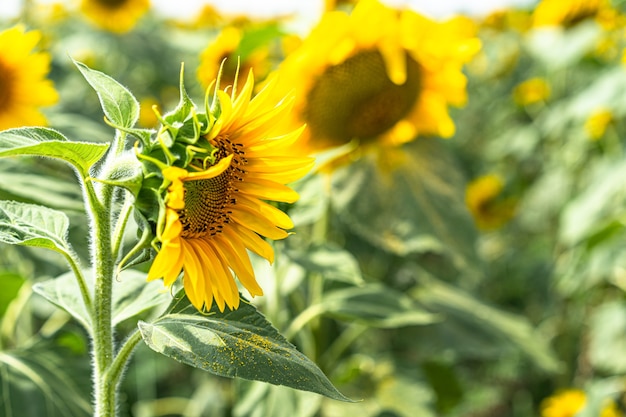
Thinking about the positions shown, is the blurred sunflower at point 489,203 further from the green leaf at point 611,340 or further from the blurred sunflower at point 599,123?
the green leaf at point 611,340

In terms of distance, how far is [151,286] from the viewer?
2.31 feet

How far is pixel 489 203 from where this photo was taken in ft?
8.81

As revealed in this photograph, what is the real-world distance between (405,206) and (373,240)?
11cm

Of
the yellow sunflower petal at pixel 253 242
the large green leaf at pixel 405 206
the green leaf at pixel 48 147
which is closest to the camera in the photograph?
the green leaf at pixel 48 147

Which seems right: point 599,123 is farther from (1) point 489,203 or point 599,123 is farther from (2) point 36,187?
(2) point 36,187

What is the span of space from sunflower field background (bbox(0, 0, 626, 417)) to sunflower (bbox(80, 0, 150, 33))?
0.44 metres

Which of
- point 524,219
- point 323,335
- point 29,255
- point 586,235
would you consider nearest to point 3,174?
point 29,255

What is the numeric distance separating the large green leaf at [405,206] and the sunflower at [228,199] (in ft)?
2.05

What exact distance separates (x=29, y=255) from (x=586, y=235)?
112 cm

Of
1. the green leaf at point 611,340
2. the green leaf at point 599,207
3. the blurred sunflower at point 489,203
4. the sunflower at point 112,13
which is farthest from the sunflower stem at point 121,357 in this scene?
the sunflower at point 112,13

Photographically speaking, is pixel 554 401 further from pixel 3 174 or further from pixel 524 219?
pixel 3 174

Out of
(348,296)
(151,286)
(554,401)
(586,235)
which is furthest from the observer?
(554,401)

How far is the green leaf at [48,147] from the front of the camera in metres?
0.52

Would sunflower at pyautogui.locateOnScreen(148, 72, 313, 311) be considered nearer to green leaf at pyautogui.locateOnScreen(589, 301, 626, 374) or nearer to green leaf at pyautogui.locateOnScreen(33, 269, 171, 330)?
green leaf at pyautogui.locateOnScreen(33, 269, 171, 330)
